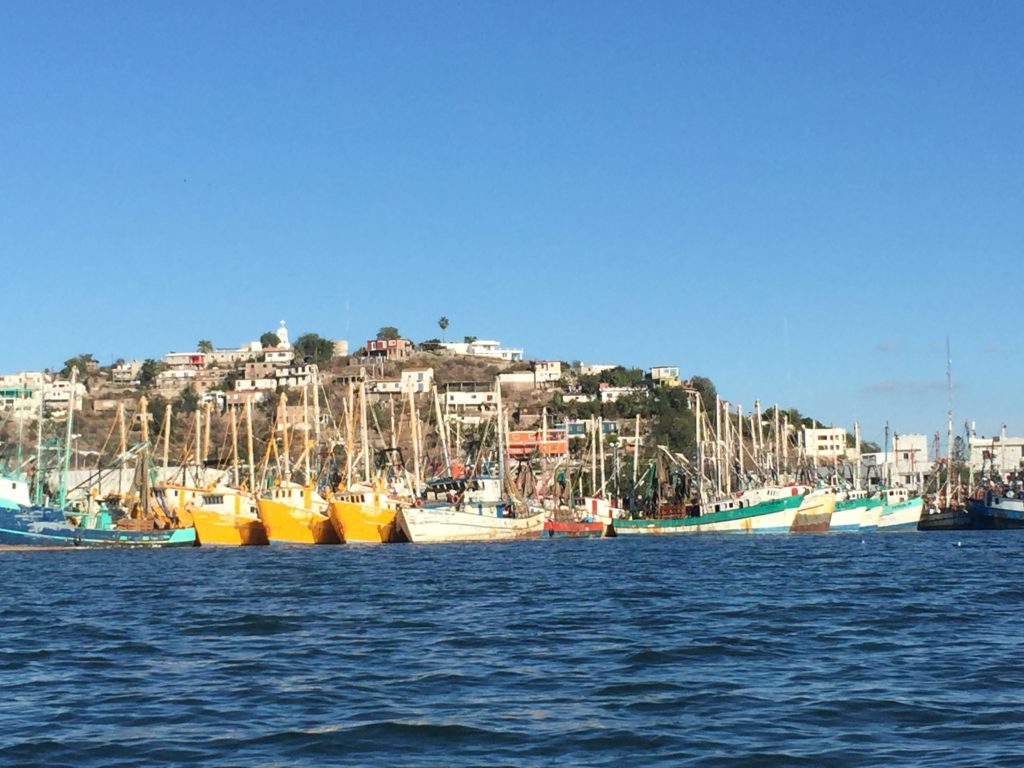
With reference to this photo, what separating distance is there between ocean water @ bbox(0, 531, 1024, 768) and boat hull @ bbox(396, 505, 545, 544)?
144ft

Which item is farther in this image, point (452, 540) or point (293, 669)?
point (452, 540)

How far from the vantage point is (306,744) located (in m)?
18.6

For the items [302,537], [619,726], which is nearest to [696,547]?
[302,537]

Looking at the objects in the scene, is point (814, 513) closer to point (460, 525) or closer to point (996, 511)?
point (996, 511)

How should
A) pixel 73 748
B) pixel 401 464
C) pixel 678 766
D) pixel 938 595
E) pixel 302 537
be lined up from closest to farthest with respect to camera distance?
pixel 678 766 < pixel 73 748 < pixel 938 595 < pixel 302 537 < pixel 401 464

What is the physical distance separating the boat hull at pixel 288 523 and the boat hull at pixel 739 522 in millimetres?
30917

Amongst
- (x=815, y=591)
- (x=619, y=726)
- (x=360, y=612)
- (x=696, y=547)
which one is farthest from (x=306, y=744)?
(x=696, y=547)

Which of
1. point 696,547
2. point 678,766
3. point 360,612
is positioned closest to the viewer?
point 678,766

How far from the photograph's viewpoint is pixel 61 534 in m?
91.8

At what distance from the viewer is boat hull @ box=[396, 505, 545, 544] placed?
94.6 m

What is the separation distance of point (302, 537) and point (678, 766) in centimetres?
7947

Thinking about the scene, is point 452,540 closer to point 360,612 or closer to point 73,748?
point 360,612

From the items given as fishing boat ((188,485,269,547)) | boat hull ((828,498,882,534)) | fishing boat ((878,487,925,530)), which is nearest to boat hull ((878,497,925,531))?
fishing boat ((878,487,925,530))

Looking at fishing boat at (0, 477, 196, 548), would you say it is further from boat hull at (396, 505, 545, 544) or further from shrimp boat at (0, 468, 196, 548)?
boat hull at (396, 505, 545, 544)
